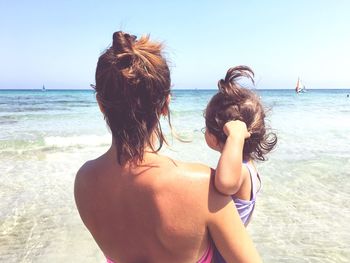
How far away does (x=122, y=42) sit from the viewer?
4.28 feet

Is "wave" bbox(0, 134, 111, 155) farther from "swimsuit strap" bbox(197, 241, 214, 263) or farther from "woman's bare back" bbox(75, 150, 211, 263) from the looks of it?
"swimsuit strap" bbox(197, 241, 214, 263)

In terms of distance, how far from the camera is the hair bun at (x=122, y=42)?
1296 mm

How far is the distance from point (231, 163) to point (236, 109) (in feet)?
2.23

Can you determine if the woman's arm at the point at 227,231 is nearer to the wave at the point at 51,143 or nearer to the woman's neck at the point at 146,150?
the woman's neck at the point at 146,150

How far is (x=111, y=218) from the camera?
140cm

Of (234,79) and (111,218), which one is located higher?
(234,79)

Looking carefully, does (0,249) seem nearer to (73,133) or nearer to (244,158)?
(244,158)

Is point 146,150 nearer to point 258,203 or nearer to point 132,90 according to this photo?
point 132,90

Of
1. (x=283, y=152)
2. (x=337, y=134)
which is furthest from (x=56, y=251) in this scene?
(x=337, y=134)

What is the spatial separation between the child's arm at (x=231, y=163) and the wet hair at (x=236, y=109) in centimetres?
34

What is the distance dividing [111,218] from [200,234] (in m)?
0.32

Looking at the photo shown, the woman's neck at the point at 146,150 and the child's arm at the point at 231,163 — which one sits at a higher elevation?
the woman's neck at the point at 146,150

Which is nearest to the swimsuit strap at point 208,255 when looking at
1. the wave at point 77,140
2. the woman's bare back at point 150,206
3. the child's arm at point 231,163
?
the woman's bare back at point 150,206

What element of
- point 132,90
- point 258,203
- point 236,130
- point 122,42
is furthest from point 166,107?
point 258,203
